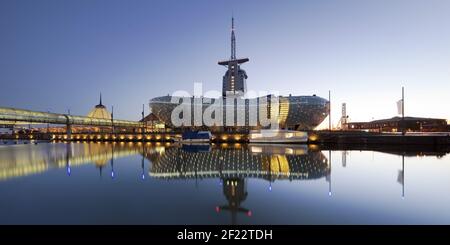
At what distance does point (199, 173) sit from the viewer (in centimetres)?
1944

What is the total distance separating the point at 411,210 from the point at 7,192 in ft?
62.9

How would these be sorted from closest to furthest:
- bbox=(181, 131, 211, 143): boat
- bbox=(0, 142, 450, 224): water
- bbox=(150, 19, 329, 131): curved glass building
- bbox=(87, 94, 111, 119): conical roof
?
bbox=(0, 142, 450, 224): water < bbox=(181, 131, 211, 143): boat < bbox=(150, 19, 329, 131): curved glass building < bbox=(87, 94, 111, 119): conical roof

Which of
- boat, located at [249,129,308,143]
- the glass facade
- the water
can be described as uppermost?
the glass facade

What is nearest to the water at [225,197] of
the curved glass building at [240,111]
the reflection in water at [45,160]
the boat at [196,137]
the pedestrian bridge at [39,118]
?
the reflection in water at [45,160]

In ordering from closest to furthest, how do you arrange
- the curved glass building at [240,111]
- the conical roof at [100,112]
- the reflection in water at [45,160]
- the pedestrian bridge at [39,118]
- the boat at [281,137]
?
the reflection in water at [45,160] < the boat at [281,137] < the pedestrian bridge at [39,118] < the curved glass building at [240,111] < the conical roof at [100,112]

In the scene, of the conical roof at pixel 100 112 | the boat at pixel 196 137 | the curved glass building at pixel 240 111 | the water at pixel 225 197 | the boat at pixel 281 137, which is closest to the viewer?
the water at pixel 225 197

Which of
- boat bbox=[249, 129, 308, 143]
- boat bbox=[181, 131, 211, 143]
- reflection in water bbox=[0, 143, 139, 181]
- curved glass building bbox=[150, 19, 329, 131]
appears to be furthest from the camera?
curved glass building bbox=[150, 19, 329, 131]

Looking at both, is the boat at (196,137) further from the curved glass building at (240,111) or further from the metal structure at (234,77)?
the metal structure at (234,77)

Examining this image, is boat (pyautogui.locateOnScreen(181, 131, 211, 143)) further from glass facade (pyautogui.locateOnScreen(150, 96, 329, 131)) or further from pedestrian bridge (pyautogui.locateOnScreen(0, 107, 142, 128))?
glass facade (pyautogui.locateOnScreen(150, 96, 329, 131))

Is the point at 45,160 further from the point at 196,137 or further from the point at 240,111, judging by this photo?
the point at 240,111

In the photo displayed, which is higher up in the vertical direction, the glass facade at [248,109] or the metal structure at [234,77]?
the metal structure at [234,77]

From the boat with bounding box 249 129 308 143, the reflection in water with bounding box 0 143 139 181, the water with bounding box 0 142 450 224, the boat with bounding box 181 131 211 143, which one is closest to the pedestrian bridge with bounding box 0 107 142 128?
the boat with bounding box 181 131 211 143

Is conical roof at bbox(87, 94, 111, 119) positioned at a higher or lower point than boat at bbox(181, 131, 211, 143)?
higher
